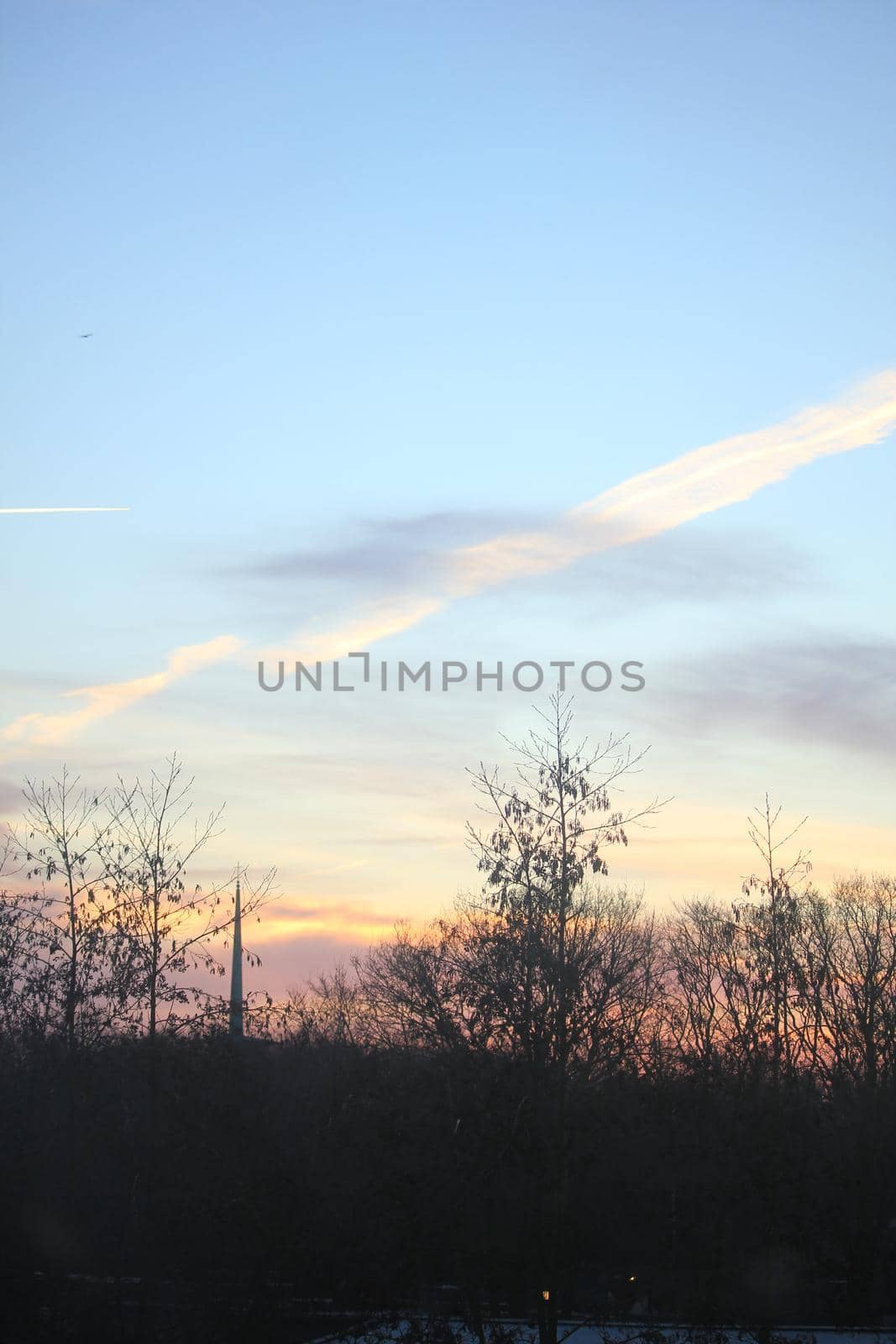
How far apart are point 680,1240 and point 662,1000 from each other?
8114 millimetres

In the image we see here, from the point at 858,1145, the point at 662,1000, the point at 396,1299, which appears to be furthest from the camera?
the point at 858,1145

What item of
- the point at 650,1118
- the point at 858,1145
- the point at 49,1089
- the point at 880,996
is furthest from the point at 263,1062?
the point at 880,996

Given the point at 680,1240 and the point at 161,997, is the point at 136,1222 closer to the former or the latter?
the point at 161,997

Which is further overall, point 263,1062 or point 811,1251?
point 263,1062

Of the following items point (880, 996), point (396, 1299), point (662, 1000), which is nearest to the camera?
point (396, 1299)

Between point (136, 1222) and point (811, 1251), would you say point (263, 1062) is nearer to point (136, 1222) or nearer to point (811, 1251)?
point (136, 1222)

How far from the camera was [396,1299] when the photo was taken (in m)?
16.5

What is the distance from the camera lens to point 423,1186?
16.9 m

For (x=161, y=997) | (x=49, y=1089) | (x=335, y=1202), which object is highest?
(x=161, y=997)

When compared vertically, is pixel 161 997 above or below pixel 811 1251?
above

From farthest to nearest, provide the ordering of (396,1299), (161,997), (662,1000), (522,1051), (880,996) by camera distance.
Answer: (880,996) < (662,1000) < (161,997) < (522,1051) < (396,1299)

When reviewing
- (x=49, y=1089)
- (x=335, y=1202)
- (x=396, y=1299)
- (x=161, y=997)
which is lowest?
(x=396, y=1299)

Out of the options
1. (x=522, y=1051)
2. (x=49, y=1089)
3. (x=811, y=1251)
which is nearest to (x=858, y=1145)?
(x=811, y=1251)

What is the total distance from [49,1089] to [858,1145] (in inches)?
691
